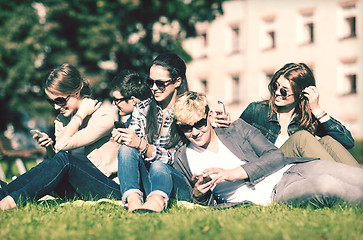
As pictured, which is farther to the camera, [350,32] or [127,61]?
[350,32]

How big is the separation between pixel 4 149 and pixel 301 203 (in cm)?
1039

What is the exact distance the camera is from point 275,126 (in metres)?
5.69

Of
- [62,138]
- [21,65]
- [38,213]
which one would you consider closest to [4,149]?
[21,65]

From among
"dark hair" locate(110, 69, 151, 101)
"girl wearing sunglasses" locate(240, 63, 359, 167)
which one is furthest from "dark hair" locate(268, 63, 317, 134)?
"dark hair" locate(110, 69, 151, 101)

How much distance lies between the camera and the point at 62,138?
5125 mm

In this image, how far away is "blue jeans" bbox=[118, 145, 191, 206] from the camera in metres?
4.43

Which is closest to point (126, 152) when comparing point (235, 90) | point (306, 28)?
point (306, 28)

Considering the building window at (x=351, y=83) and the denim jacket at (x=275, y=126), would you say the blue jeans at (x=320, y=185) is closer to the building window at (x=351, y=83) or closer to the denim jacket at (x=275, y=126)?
the denim jacket at (x=275, y=126)

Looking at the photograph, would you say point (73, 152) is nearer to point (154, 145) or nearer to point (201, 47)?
point (154, 145)

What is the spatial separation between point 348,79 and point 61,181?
77.1ft

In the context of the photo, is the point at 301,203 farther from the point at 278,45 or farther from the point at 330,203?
the point at 278,45

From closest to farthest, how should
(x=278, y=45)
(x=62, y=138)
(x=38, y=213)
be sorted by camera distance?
(x=38, y=213), (x=62, y=138), (x=278, y=45)

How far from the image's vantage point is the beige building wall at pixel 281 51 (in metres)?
25.5

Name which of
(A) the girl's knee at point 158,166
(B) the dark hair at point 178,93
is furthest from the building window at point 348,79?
(A) the girl's knee at point 158,166
